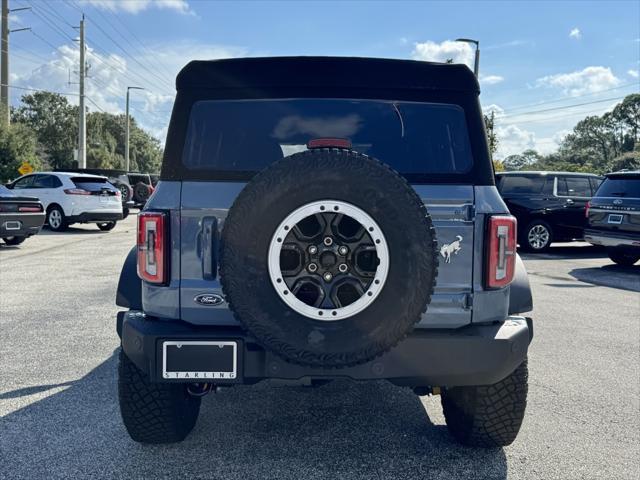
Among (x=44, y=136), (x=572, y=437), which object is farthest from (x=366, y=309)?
(x=44, y=136)

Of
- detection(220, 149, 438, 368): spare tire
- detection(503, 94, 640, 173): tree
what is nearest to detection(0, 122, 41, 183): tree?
detection(220, 149, 438, 368): spare tire

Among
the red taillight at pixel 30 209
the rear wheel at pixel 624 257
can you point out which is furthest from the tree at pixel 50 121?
the rear wheel at pixel 624 257

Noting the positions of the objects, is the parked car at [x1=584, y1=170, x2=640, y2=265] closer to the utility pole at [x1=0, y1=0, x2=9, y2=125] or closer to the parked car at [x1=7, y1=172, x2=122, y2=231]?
the parked car at [x1=7, y1=172, x2=122, y2=231]

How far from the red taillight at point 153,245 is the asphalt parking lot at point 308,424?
2.54 ft

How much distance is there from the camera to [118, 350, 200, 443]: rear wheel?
120 inches

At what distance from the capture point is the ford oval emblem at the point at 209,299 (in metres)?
2.74

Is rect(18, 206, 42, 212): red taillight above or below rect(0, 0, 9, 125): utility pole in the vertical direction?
below

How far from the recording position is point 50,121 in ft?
226

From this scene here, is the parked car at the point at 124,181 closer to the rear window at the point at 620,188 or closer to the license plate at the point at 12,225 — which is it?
the license plate at the point at 12,225

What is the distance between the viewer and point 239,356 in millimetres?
2604

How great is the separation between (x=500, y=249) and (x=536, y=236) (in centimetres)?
1170

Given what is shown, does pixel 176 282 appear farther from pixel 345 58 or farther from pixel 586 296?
pixel 586 296

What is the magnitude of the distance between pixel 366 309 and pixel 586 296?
22.8 feet

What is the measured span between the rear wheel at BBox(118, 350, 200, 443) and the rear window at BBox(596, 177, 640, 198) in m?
9.78
